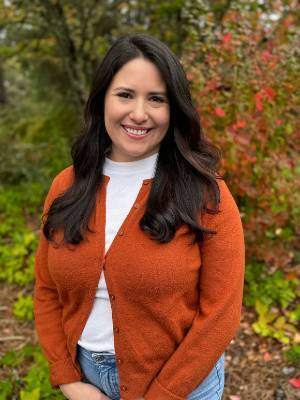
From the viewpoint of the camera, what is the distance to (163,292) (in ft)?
5.21

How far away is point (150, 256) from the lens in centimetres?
158

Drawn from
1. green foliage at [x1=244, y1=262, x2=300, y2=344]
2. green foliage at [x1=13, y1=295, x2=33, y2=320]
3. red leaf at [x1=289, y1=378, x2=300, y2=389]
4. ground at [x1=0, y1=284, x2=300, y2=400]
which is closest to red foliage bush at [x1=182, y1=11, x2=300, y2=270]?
green foliage at [x1=244, y1=262, x2=300, y2=344]

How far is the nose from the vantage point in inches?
61.4

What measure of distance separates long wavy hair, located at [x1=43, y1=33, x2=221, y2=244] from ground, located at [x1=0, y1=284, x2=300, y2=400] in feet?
5.61

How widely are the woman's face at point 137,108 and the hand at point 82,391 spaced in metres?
1.11

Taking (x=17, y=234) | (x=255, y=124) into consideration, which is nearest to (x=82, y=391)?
(x=255, y=124)

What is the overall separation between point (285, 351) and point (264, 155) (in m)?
1.52

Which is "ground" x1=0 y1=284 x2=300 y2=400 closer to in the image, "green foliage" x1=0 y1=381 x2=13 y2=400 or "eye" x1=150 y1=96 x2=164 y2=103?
"green foliage" x1=0 y1=381 x2=13 y2=400

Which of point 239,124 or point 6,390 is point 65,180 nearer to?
point 239,124

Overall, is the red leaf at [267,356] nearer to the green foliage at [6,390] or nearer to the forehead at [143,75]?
the green foliage at [6,390]

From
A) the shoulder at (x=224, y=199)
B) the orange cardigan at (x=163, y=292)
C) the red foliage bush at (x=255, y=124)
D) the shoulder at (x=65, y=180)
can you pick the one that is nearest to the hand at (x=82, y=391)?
the orange cardigan at (x=163, y=292)

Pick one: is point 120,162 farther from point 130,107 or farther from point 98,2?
point 98,2

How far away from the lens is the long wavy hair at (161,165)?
1.56 meters

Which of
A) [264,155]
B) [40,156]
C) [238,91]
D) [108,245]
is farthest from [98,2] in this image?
[108,245]
